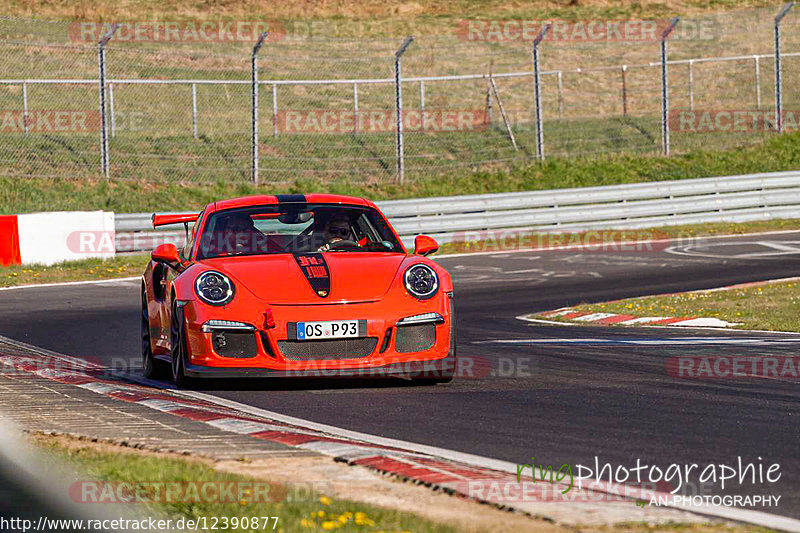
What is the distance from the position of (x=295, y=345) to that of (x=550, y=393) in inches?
63.5

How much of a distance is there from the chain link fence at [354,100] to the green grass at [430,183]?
31 cm

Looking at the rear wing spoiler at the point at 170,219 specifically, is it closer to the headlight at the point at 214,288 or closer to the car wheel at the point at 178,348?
the car wheel at the point at 178,348

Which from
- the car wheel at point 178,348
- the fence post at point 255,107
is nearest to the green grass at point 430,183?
the fence post at point 255,107

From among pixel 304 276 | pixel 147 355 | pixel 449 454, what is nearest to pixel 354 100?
pixel 147 355

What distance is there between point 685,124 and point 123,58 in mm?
15007

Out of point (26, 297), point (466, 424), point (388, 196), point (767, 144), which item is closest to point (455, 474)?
point (466, 424)

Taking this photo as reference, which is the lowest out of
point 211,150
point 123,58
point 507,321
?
point 507,321

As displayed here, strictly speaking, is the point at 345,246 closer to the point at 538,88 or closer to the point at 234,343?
the point at 234,343

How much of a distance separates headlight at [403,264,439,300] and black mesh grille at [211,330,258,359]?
3.51ft

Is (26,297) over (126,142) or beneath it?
beneath

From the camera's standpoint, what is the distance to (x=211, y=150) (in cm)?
2873

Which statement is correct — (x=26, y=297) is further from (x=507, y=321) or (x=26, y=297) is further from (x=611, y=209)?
(x=611, y=209)

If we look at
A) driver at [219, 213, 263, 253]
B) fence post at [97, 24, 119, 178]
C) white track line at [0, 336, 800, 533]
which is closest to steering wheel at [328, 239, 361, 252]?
driver at [219, 213, 263, 253]

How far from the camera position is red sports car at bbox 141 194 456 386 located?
8.32 metres
